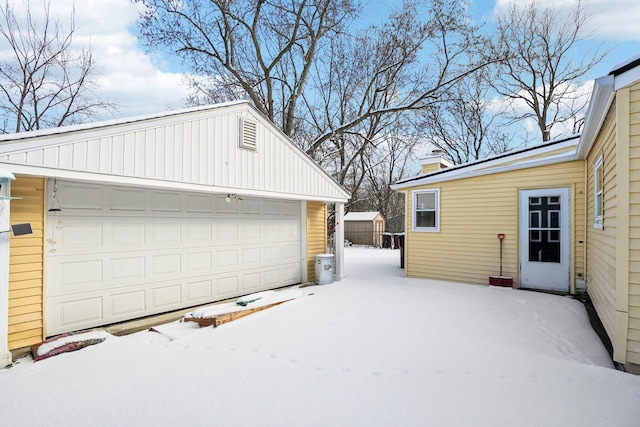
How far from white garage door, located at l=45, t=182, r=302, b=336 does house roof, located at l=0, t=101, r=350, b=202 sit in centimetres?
71

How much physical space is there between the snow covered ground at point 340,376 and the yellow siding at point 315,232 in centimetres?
328

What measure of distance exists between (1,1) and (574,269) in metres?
17.3

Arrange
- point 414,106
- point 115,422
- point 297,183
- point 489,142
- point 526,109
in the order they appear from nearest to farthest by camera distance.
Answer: point 115,422
point 297,183
point 414,106
point 526,109
point 489,142

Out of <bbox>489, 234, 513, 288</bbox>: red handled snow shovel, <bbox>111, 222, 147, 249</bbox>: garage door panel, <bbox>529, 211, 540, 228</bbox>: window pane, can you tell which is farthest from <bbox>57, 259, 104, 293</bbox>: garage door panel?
<bbox>529, 211, 540, 228</bbox>: window pane

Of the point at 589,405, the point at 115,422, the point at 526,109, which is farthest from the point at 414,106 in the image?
the point at 115,422

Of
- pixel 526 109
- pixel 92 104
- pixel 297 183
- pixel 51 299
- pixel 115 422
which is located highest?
pixel 526 109

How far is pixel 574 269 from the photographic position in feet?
22.2

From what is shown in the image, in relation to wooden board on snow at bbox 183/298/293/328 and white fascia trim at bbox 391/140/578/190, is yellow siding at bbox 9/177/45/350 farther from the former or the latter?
white fascia trim at bbox 391/140/578/190

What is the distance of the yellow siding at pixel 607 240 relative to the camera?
151 inches

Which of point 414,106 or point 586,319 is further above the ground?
point 414,106

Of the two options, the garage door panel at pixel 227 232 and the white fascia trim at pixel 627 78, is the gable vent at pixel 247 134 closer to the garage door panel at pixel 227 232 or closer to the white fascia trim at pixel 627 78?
the garage door panel at pixel 227 232

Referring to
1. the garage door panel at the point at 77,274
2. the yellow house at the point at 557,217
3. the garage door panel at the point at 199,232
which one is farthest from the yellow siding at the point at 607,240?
the garage door panel at the point at 77,274

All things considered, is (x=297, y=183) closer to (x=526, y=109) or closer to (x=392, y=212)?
(x=526, y=109)

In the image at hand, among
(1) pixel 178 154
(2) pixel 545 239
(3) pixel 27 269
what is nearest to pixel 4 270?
(3) pixel 27 269
